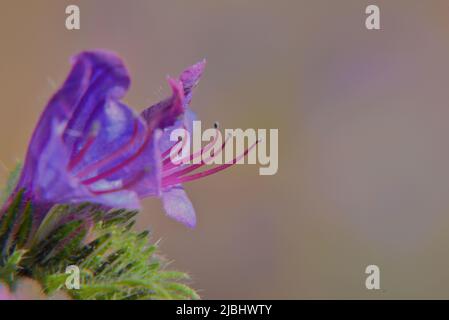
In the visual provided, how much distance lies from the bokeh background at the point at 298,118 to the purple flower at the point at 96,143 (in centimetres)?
288

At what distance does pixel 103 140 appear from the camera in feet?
3.79

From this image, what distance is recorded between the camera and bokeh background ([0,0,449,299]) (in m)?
4.12

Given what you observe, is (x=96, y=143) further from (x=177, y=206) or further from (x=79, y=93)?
(x=177, y=206)

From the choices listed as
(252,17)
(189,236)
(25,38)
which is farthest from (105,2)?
(189,236)

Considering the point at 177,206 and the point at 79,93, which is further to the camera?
the point at 177,206

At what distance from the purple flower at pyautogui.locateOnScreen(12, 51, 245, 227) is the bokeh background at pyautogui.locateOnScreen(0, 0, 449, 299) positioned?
9.46 ft

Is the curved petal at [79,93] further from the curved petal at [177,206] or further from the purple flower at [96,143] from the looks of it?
the curved petal at [177,206]

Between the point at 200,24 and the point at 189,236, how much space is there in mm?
1339

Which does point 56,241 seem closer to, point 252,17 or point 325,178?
point 325,178

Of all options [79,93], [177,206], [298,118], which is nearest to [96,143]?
[79,93]

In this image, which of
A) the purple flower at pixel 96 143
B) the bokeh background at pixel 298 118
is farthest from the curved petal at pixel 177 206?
the bokeh background at pixel 298 118

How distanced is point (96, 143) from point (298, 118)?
328 cm

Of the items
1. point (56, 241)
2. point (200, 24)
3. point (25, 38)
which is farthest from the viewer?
point (200, 24)

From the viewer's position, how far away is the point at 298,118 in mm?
4359
